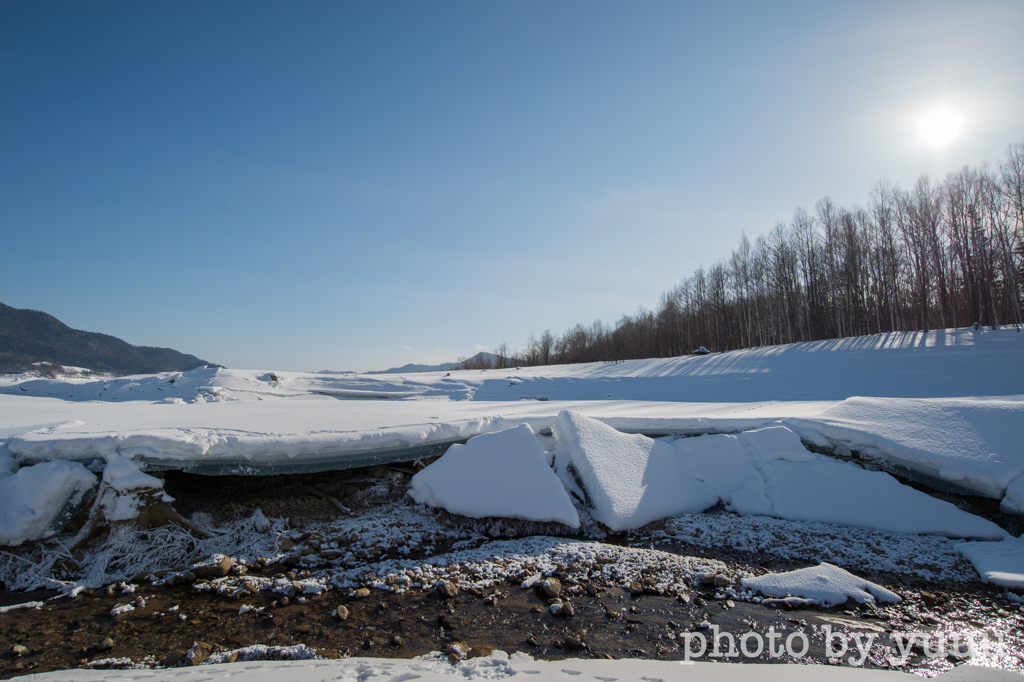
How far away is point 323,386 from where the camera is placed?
470 inches

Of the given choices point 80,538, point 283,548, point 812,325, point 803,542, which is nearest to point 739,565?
point 803,542

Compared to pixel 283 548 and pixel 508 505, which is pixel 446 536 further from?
pixel 283 548

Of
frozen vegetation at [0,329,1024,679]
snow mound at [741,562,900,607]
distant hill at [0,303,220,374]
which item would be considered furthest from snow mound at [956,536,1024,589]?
distant hill at [0,303,220,374]

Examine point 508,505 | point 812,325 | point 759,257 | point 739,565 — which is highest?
point 759,257

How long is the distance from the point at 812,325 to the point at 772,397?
15.7 metres

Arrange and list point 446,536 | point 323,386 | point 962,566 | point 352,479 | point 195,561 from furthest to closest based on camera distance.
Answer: point 323,386 < point 352,479 < point 446,536 < point 195,561 < point 962,566

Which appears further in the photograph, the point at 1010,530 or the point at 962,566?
the point at 1010,530

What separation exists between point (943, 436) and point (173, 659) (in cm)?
599

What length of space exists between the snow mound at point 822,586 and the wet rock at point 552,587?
4.22 feet

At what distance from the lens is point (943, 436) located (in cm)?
385

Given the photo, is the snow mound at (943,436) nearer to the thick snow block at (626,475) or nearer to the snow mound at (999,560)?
the snow mound at (999,560)

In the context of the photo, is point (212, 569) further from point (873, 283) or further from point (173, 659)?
point (873, 283)

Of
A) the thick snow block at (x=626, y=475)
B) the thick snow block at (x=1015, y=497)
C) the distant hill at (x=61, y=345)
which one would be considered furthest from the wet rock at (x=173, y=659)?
the distant hill at (x=61, y=345)

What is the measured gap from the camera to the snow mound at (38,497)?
315 cm
